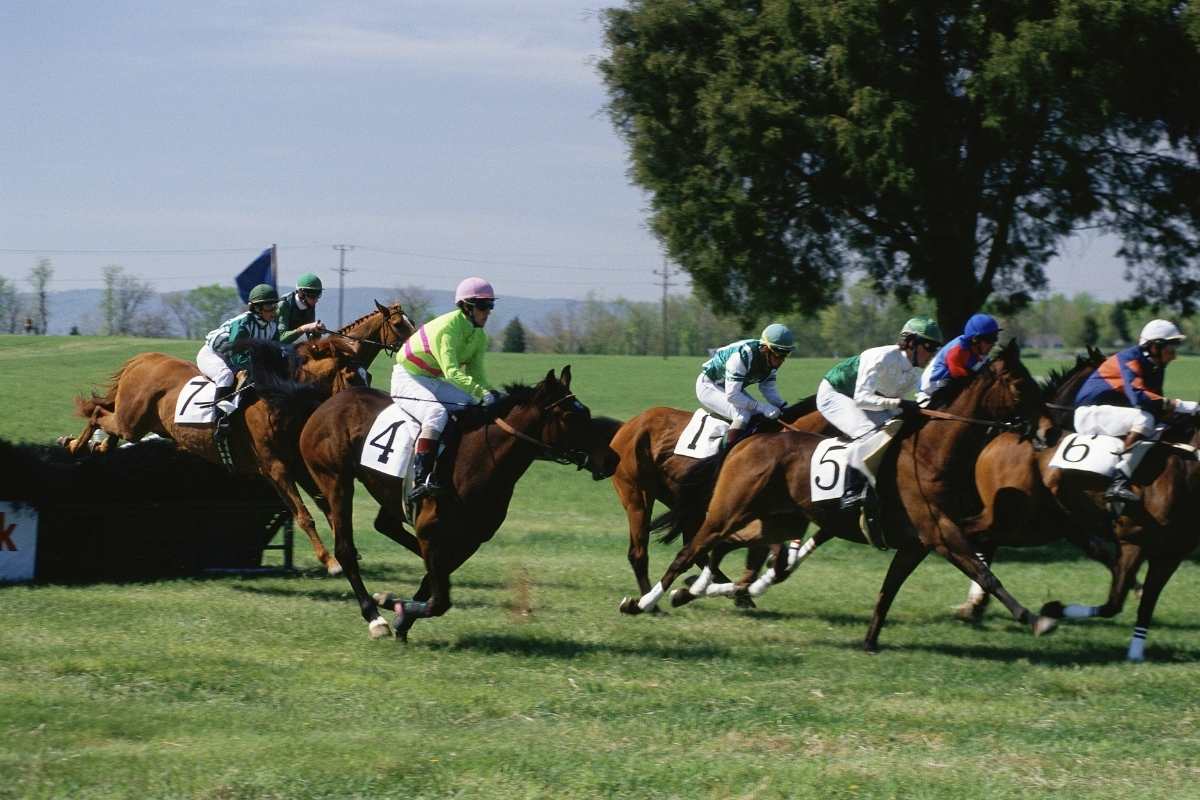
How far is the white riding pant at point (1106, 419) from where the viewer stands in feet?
36.7

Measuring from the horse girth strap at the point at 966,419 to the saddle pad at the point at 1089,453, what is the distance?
149cm

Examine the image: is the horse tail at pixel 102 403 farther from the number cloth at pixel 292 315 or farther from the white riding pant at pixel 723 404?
the white riding pant at pixel 723 404

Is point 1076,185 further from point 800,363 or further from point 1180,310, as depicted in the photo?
point 800,363

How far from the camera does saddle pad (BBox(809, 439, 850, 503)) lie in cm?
1040

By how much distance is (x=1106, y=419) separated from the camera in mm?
11352

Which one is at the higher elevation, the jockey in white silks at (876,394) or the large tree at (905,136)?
the large tree at (905,136)

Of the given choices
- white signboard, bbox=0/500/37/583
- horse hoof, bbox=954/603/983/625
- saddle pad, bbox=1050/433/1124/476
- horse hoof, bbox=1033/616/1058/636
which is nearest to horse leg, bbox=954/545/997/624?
horse hoof, bbox=954/603/983/625

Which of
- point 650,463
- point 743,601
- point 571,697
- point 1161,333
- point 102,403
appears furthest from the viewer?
point 102,403

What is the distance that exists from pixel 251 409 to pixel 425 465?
3.49 m

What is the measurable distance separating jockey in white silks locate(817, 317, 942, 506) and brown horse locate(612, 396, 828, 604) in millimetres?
761

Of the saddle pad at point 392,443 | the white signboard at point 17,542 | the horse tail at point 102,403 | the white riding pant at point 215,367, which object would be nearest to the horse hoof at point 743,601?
the saddle pad at point 392,443

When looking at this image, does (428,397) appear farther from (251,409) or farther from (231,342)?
(231,342)

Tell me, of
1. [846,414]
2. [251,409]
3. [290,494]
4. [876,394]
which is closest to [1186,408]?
[876,394]

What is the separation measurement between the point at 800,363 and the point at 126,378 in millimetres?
66711
